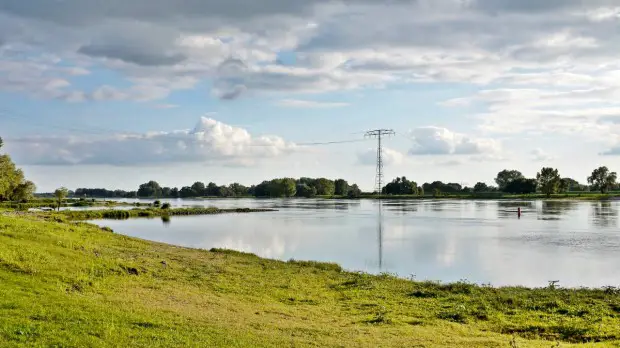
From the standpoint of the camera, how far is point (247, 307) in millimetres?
21719

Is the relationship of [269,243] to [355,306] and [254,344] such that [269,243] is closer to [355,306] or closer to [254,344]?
[355,306]

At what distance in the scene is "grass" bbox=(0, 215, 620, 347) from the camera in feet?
49.6

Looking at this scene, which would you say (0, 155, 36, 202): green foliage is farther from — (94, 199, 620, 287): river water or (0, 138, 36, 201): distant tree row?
(94, 199, 620, 287): river water

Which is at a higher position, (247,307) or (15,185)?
(15,185)

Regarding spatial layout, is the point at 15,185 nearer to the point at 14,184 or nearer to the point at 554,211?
the point at 14,184

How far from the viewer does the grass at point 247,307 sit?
15.1m

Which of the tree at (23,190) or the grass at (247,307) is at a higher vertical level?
the tree at (23,190)

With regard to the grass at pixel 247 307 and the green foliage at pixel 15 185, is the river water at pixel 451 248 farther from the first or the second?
the green foliage at pixel 15 185

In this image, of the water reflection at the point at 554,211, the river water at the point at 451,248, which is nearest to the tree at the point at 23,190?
the river water at the point at 451,248

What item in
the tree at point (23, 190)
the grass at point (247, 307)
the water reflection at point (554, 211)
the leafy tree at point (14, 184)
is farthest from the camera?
the tree at point (23, 190)

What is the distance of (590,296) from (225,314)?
17851 millimetres

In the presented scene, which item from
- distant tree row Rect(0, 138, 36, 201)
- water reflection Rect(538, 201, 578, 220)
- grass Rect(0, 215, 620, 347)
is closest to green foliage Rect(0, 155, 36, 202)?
distant tree row Rect(0, 138, 36, 201)

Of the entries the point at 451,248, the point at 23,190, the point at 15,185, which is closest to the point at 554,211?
the point at 451,248

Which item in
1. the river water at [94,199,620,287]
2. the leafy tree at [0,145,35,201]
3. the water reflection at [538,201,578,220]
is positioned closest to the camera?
the river water at [94,199,620,287]
